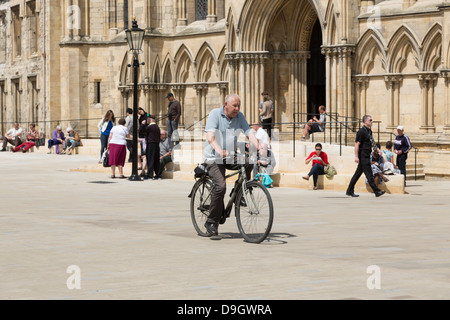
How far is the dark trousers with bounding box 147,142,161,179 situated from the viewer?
22766 mm

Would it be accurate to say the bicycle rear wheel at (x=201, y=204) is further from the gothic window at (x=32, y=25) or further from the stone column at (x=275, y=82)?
the gothic window at (x=32, y=25)

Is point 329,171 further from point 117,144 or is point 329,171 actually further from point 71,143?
point 71,143

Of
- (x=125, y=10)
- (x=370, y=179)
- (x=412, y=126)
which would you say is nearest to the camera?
(x=370, y=179)

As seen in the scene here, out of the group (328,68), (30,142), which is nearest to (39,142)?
(30,142)

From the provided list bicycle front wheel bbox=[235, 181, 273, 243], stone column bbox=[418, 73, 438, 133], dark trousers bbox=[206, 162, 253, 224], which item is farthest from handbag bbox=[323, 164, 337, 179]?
bicycle front wheel bbox=[235, 181, 273, 243]

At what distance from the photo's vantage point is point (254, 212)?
10.9m

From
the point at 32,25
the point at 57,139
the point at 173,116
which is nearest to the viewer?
the point at 173,116

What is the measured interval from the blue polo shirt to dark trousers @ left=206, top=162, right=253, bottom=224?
129mm

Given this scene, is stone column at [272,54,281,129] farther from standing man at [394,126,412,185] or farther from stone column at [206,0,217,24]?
standing man at [394,126,412,185]

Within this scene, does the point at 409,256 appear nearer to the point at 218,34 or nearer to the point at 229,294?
the point at 229,294

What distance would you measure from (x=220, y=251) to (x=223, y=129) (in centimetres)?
184

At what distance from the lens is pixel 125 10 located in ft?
129

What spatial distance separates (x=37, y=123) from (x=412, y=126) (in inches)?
896
